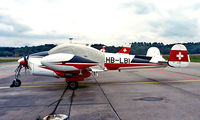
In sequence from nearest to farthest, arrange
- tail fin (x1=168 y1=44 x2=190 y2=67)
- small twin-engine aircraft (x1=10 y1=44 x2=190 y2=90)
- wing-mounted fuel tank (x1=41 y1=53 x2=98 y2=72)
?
1. wing-mounted fuel tank (x1=41 y1=53 x2=98 y2=72)
2. small twin-engine aircraft (x1=10 y1=44 x2=190 y2=90)
3. tail fin (x1=168 y1=44 x2=190 y2=67)

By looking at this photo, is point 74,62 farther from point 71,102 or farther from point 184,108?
point 184,108

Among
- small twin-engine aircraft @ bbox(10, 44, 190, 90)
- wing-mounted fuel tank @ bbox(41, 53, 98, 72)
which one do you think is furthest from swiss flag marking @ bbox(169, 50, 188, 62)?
wing-mounted fuel tank @ bbox(41, 53, 98, 72)

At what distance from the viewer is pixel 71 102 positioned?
7094 mm

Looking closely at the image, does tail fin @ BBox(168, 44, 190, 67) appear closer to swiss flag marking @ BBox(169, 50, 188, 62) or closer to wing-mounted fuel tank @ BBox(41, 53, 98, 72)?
swiss flag marking @ BBox(169, 50, 188, 62)

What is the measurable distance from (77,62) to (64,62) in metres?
0.77

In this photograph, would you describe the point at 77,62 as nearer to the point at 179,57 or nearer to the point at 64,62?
the point at 64,62

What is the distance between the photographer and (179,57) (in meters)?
12.5

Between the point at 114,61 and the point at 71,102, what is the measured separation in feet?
18.4

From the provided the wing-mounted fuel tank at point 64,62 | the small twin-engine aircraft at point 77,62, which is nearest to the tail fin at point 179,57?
the small twin-engine aircraft at point 77,62

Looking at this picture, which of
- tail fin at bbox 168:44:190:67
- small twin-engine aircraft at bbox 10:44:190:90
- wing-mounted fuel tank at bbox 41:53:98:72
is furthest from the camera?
tail fin at bbox 168:44:190:67

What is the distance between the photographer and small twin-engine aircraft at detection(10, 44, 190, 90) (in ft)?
31.0

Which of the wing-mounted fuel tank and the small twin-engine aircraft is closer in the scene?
the wing-mounted fuel tank

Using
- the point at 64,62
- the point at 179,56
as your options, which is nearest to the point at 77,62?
the point at 64,62

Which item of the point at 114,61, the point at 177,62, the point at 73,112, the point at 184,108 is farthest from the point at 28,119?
the point at 177,62
